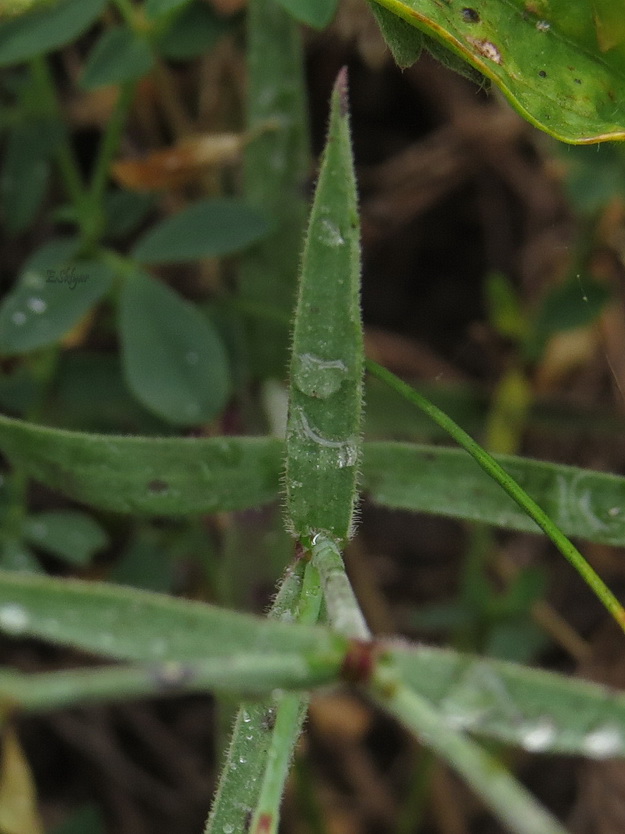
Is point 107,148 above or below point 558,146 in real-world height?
below

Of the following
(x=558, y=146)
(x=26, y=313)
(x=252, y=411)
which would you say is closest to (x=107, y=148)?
(x=26, y=313)

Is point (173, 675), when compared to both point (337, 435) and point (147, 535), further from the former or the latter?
point (147, 535)

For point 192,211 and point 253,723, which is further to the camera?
point 192,211

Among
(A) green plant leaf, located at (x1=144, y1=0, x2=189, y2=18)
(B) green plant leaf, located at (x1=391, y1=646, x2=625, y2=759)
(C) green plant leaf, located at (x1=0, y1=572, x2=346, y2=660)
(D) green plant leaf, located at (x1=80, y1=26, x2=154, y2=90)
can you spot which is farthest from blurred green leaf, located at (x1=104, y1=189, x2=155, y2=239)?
(B) green plant leaf, located at (x1=391, y1=646, x2=625, y2=759)

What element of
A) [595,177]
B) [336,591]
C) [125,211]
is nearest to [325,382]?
[336,591]

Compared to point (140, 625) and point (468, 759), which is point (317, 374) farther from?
point (468, 759)

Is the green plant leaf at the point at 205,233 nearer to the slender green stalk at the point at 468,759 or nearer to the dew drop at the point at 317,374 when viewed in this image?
the dew drop at the point at 317,374

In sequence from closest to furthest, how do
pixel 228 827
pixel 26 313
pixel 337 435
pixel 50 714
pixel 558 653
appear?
1. pixel 228 827
2. pixel 337 435
3. pixel 26 313
4. pixel 50 714
5. pixel 558 653
